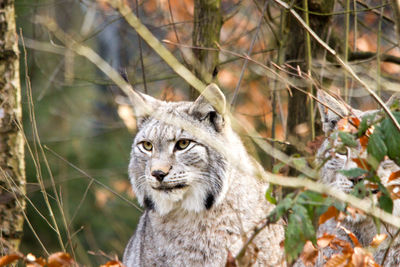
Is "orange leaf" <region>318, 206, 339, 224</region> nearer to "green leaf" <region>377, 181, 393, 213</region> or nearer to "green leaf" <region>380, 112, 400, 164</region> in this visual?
"green leaf" <region>377, 181, 393, 213</region>

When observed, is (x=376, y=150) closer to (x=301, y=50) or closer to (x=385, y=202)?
(x=385, y=202)

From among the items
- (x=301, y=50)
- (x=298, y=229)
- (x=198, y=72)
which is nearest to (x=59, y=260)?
(x=298, y=229)

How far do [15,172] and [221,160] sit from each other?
189 cm

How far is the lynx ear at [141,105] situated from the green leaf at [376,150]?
2249mm

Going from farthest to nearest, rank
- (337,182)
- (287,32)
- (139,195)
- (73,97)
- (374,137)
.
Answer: (73,97), (287,32), (139,195), (337,182), (374,137)

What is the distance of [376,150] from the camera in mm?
2871

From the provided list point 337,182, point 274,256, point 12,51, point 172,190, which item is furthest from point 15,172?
point 337,182

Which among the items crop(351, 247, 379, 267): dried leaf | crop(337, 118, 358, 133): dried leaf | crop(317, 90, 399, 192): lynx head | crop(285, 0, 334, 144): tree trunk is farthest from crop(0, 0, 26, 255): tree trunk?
crop(351, 247, 379, 267): dried leaf

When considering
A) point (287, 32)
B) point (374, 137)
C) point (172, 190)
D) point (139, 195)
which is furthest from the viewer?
point (287, 32)

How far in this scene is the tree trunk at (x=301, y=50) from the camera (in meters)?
5.62

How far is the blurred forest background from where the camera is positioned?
524cm

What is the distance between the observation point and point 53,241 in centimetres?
1348

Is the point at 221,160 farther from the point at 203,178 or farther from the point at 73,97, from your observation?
the point at 73,97

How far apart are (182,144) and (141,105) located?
522 millimetres
